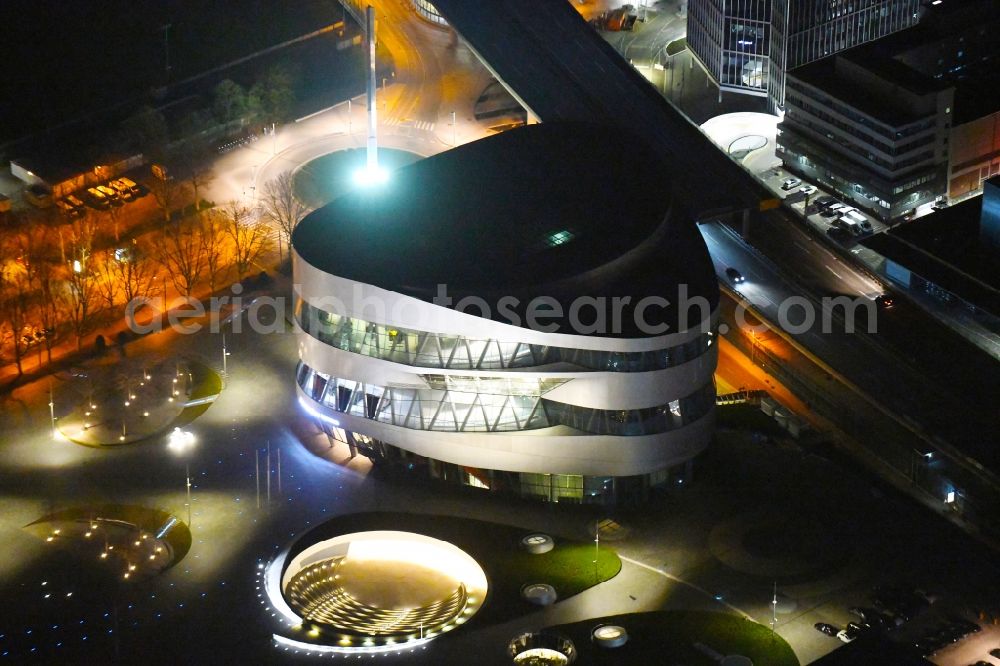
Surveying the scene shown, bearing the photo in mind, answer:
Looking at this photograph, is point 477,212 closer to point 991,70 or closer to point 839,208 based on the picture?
point 839,208

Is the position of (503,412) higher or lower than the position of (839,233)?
higher

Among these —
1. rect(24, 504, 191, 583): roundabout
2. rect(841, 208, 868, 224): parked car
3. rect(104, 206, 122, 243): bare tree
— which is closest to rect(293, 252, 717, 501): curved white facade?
rect(24, 504, 191, 583): roundabout

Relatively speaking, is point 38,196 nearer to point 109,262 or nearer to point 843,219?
point 109,262

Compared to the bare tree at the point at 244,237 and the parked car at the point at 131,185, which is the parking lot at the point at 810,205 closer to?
the bare tree at the point at 244,237

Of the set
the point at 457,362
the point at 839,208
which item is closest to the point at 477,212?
the point at 457,362

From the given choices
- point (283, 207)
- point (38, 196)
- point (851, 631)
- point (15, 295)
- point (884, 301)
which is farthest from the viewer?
point (38, 196)

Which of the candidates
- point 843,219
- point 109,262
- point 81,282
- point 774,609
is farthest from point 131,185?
point 774,609
